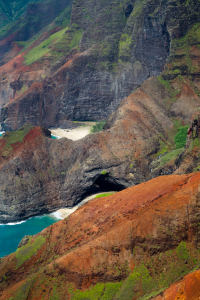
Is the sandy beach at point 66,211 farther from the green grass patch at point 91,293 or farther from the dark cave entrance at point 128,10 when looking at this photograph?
the dark cave entrance at point 128,10

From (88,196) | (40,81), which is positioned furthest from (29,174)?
(40,81)

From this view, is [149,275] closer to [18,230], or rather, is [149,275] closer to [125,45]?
[18,230]

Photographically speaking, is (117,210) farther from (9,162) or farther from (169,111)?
(169,111)

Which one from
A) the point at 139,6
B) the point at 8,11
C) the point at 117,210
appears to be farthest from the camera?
the point at 8,11

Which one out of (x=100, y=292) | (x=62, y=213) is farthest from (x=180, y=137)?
(x=100, y=292)

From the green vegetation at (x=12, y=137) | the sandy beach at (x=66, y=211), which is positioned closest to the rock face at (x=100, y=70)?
the green vegetation at (x=12, y=137)

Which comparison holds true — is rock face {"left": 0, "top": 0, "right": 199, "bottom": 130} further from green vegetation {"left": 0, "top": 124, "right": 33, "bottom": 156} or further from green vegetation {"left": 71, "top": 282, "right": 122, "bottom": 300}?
green vegetation {"left": 71, "top": 282, "right": 122, "bottom": 300}

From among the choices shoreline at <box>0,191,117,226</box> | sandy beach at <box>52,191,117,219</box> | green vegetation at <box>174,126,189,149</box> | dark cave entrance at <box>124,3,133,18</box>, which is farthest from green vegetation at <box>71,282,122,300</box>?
dark cave entrance at <box>124,3,133,18</box>
